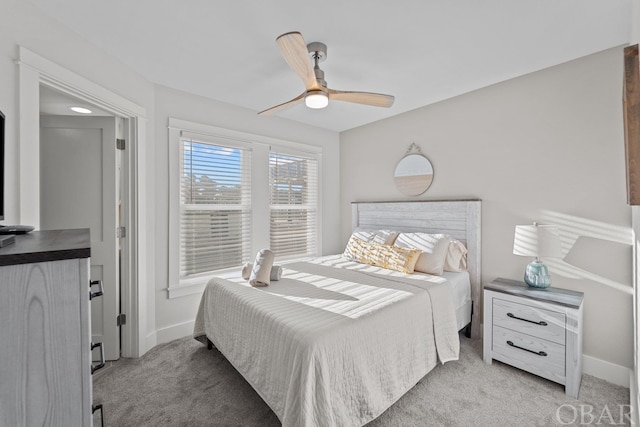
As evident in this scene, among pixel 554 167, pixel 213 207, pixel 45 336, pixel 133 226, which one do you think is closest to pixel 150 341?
pixel 133 226

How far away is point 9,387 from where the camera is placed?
719mm

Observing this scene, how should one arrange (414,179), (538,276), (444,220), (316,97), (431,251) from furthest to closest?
(414,179) → (444,220) → (431,251) → (538,276) → (316,97)

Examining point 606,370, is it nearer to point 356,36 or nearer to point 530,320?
point 530,320

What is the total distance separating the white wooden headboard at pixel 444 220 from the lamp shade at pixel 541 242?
0.63m

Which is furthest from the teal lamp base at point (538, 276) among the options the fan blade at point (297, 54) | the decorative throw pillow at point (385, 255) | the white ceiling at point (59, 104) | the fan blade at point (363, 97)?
the white ceiling at point (59, 104)

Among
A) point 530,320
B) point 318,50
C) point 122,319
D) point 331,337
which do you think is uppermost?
point 318,50

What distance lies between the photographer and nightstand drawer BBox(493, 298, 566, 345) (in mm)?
2021

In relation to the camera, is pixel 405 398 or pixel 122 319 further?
pixel 122 319

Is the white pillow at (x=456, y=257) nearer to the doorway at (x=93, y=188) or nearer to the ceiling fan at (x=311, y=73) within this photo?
the ceiling fan at (x=311, y=73)

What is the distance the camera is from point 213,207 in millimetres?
3141

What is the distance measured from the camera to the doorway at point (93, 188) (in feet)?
7.78

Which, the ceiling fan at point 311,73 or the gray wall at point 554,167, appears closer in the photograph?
the ceiling fan at point 311,73

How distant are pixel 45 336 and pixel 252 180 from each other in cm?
278

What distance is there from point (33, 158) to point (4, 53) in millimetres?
574
